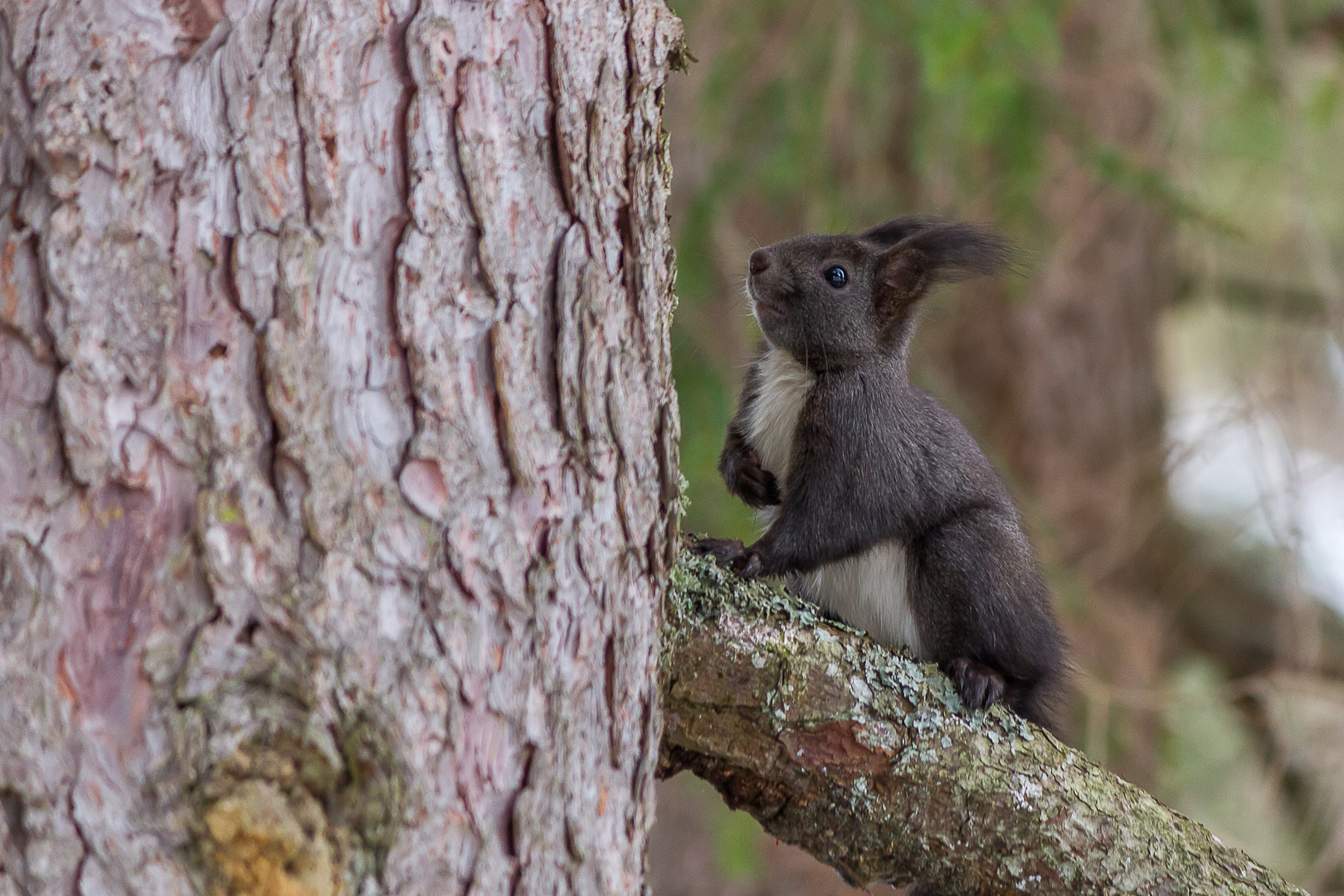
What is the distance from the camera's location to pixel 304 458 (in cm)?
127

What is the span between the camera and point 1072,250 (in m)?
4.59

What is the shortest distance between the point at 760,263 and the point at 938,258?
40 cm

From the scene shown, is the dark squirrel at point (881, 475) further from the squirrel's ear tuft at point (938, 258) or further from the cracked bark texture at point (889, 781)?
the cracked bark texture at point (889, 781)

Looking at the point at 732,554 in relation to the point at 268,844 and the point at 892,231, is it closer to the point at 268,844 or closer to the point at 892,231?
the point at 892,231

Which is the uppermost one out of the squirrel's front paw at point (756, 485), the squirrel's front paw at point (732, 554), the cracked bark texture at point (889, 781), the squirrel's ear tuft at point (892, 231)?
the squirrel's ear tuft at point (892, 231)

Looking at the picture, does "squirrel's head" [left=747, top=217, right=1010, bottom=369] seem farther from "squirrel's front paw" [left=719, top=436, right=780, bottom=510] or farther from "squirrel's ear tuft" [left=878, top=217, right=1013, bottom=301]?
"squirrel's front paw" [left=719, top=436, right=780, bottom=510]

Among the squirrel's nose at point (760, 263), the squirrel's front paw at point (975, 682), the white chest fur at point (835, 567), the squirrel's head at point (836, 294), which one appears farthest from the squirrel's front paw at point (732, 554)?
the squirrel's nose at point (760, 263)

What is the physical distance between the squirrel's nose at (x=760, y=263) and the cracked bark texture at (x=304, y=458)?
1.32 m

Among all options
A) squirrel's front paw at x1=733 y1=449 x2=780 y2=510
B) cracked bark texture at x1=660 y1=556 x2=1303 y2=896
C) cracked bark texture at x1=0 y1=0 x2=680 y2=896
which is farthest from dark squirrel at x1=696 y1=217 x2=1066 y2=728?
cracked bark texture at x1=0 y1=0 x2=680 y2=896

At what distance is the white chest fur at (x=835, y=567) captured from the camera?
2.58 metres

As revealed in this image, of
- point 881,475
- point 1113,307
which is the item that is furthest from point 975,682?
point 1113,307

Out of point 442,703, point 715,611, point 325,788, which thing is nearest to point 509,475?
point 442,703

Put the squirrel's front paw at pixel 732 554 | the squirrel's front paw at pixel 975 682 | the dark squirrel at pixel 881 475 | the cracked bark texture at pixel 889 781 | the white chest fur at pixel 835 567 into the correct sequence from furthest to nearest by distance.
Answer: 1. the white chest fur at pixel 835 567
2. the dark squirrel at pixel 881 475
3. the squirrel's front paw at pixel 732 554
4. the squirrel's front paw at pixel 975 682
5. the cracked bark texture at pixel 889 781

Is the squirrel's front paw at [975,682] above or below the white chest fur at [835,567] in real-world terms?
below
